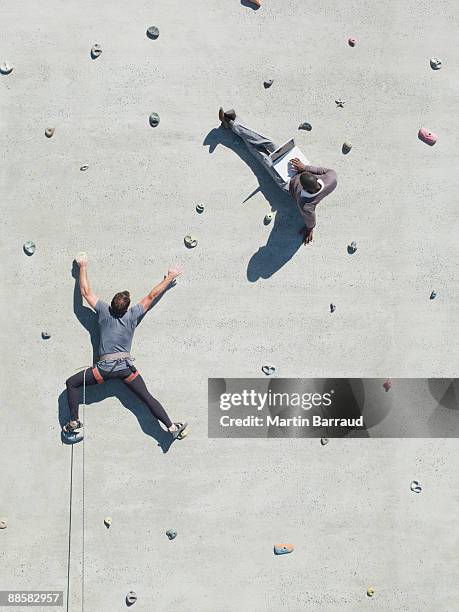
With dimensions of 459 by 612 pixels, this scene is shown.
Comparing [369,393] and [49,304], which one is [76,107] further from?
[369,393]

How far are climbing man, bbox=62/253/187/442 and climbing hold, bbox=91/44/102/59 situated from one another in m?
1.81

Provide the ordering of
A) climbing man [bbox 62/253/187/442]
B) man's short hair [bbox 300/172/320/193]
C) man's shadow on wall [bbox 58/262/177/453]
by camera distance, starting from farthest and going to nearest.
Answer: man's shadow on wall [bbox 58/262/177/453] < climbing man [bbox 62/253/187/442] < man's short hair [bbox 300/172/320/193]

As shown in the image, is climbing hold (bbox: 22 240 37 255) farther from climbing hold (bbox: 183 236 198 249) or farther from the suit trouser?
the suit trouser

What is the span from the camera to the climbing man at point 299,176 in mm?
5453

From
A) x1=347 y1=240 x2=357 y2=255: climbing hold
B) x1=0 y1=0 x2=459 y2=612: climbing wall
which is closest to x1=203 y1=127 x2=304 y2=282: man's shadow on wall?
x1=0 y1=0 x2=459 y2=612: climbing wall

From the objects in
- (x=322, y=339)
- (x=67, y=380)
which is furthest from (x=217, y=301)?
(x=67, y=380)

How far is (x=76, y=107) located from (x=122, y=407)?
2.78 meters

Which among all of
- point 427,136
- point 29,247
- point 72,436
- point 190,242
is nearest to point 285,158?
point 190,242

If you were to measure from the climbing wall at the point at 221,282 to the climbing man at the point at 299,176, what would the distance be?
0.16m

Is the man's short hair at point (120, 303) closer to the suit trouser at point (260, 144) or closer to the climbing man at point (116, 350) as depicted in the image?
the climbing man at point (116, 350)

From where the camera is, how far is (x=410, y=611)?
5945mm

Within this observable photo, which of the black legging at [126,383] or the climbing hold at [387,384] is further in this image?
the climbing hold at [387,384]

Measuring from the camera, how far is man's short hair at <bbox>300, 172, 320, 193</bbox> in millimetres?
5336
